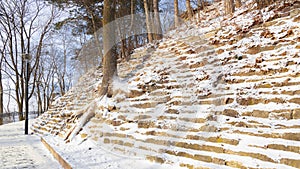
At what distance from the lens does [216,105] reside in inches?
154

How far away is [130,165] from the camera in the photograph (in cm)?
396

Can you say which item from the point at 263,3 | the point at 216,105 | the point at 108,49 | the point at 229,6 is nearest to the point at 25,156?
the point at 108,49

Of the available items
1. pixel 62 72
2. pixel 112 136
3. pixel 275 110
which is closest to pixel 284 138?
pixel 275 110

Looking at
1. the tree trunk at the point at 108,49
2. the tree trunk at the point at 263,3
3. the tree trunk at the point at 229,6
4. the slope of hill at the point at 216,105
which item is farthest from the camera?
the tree trunk at the point at 229,6

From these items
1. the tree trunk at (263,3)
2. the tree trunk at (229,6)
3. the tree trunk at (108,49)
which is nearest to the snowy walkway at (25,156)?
the tree trunk at (108,49)

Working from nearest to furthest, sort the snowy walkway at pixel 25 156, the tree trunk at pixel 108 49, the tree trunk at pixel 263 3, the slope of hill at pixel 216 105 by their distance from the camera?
the slope of hill at pixel 216 105 → the snowy walkway at pixel 25 156 → the tree trunk at pixel 263 3 → the tree trunk at pixel 108 49

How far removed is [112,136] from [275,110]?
3378 millimetres

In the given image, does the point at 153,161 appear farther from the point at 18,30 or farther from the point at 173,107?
the point at 18,30

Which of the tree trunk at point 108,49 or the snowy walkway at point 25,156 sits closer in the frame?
the snowy walkway at point 25,156

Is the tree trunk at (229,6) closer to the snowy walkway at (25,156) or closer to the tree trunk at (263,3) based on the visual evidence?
the tree trunk at (263,3)

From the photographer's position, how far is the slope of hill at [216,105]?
118 inches

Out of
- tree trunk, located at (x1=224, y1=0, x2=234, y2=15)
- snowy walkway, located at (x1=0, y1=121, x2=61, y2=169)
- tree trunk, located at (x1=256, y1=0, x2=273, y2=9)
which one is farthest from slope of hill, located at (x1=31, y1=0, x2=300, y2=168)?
tree trunk, located at (x1=224, y1=0, x2=234, y2=15)

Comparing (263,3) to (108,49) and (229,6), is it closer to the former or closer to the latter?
(229,6)

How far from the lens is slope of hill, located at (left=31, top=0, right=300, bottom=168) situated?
9.80 ft
